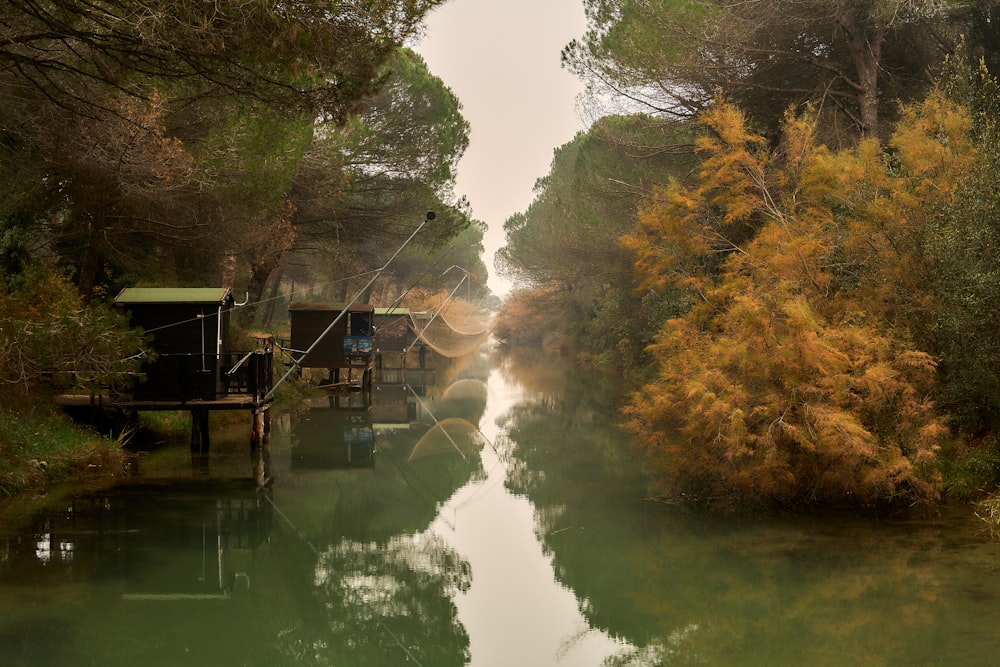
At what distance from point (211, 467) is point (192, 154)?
4.89m

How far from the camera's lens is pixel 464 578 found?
28.6ft

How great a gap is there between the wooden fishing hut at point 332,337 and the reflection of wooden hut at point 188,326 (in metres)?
7.23

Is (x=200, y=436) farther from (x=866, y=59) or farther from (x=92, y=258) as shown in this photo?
(x=866, y=59)

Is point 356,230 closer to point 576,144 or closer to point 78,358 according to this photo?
point 78,358

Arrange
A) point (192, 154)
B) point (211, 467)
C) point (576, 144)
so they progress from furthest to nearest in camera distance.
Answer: point (576, 144)
point (192, 154)
point (211, 467)

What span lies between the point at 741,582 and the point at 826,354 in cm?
294

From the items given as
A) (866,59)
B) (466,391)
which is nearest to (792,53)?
(866,59)

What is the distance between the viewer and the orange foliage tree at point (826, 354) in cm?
982

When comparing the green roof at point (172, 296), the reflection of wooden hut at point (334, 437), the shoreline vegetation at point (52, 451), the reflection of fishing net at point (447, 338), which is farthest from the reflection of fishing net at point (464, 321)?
the shoreline vegetation at point (52, 451)

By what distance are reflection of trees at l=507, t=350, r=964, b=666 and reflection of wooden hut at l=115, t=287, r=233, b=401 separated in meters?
5.53

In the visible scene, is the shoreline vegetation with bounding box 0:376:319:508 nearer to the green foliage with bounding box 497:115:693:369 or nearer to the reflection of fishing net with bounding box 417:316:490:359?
the green foliage with bounding box 497:115:693:369

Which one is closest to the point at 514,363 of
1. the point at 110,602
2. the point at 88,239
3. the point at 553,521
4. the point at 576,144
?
the point at 576,144

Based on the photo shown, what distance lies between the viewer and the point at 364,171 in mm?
26125

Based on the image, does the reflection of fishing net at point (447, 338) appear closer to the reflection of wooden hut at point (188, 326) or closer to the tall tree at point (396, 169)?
the tall tree at point (396, 169)
